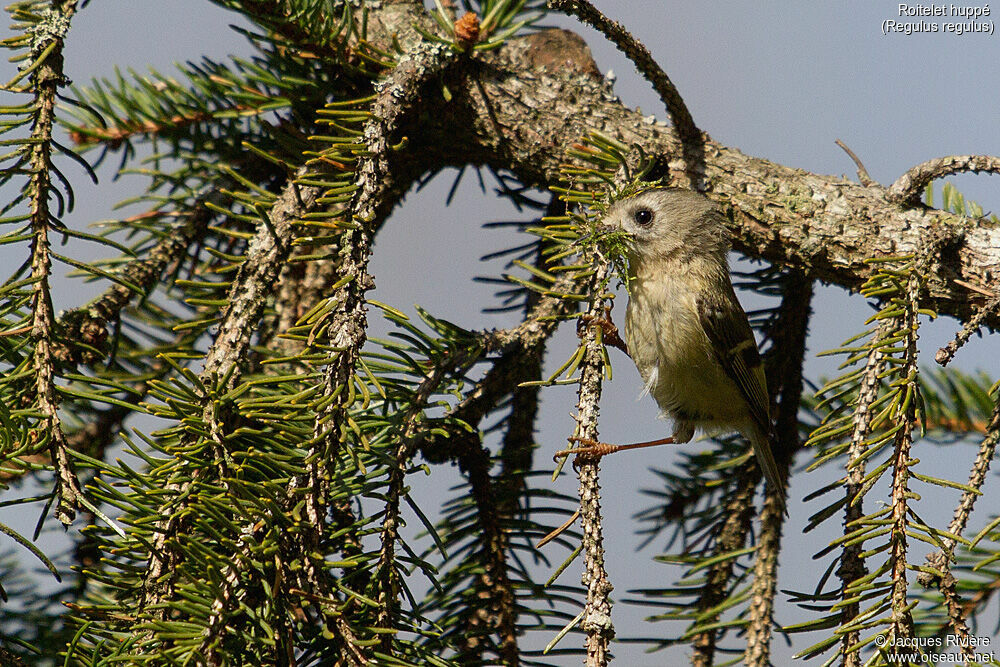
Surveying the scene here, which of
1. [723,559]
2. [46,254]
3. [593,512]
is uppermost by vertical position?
[46,254]

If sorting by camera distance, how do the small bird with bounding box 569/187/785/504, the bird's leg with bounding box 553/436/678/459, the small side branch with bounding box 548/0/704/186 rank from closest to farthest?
the bird's leg with bounding box 553/436/678/459, the small side branch with bounding box 548/0/704/186, the small bird with bounding box 569/187/785/504

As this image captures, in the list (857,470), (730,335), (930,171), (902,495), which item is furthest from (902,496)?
(730,335)

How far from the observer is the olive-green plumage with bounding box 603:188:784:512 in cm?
171

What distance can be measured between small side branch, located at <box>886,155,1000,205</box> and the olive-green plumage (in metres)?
0.37

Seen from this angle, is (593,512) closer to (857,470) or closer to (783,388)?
(857,470)

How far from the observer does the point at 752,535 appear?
5.03 feet

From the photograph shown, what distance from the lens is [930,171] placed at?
1.34 m

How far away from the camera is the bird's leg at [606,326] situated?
1.02 metres

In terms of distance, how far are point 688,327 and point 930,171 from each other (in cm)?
59

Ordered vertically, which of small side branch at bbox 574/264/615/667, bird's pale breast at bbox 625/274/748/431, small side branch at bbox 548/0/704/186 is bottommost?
small side branch at bbox 574/264/615/667

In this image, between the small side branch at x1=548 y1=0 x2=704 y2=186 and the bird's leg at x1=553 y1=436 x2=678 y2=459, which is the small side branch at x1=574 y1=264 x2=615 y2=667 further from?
the small side branch at x1=548 y1=0 x2=704 y2=186

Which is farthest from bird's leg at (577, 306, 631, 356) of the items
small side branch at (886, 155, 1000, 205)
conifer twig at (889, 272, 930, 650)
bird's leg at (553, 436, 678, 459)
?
small side branch at (886, 155, 1000, 205)

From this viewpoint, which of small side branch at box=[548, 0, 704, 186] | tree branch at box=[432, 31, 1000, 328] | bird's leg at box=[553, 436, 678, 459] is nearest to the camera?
bird's leg at box=[553, 436, 678, 459]

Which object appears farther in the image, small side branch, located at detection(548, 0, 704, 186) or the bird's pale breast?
the bird's pale breast
